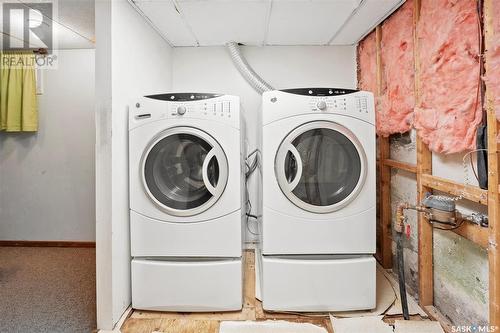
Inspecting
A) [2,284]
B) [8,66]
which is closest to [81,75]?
[8,66]

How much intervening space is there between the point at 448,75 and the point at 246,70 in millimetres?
1688

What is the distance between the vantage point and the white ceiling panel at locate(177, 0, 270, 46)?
1.96 meters

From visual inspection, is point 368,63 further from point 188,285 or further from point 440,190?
point 188,285

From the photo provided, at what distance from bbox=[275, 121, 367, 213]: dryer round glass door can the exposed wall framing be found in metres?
0.41

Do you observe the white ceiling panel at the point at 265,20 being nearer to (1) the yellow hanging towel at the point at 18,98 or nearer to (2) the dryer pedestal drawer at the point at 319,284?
(1) the yellow hanging towel at the point at 18,98

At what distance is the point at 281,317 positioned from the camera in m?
1.74

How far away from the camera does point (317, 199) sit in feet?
5.70

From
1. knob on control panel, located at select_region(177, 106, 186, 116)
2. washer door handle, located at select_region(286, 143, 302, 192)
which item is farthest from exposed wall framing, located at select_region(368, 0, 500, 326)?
knob on control panel, located at select_region(177, 106, 186, 116)

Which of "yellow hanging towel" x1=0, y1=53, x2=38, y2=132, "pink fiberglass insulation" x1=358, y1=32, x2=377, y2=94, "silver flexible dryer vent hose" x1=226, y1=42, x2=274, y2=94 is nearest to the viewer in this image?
"pink fiberglass insulation" x1=358, y1=32, x2=377, y2=94

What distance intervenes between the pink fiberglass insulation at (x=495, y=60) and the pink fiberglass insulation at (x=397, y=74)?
0.61 meters

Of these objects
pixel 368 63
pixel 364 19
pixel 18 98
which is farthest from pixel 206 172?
pixel 18 98

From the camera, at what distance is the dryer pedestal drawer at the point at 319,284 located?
5.65 feet

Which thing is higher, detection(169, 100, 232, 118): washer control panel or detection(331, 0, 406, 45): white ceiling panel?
detection(331, 0, 406, 45): white ceiling panel

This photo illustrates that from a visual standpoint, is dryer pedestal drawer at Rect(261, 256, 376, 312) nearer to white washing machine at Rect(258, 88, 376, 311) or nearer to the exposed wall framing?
white washing machine at Rect(258, 88, 376, 311)
